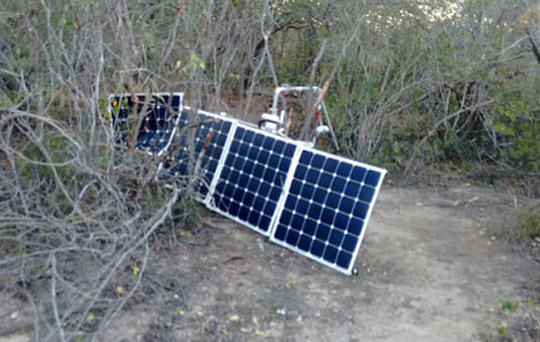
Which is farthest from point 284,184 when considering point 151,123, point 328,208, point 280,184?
point 151,123

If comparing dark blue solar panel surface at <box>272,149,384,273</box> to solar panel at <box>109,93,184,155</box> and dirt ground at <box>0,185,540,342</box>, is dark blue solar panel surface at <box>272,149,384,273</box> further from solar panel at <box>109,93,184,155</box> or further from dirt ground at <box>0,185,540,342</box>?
solar panel at <box>109,93,184,155</box>

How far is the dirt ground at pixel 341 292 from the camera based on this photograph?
4.54m

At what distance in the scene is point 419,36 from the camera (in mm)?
8273

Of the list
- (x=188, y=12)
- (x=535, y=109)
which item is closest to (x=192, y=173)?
(x=188, y=12)

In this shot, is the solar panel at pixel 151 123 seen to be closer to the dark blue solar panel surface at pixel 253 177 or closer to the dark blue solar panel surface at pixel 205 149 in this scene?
the dark blue solar panel surface at pixel 205 149

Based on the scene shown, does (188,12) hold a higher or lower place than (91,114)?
higher

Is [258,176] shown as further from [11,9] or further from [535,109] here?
[535,109]

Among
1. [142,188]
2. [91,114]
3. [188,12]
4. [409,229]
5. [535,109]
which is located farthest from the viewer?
[535,109]

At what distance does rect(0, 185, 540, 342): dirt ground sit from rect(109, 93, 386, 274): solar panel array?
0.54 ft

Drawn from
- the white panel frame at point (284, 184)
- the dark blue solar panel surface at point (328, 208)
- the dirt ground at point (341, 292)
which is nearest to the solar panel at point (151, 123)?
the white panel frame at point (284, 184)

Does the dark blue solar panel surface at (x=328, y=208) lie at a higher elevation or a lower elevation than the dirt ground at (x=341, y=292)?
higher

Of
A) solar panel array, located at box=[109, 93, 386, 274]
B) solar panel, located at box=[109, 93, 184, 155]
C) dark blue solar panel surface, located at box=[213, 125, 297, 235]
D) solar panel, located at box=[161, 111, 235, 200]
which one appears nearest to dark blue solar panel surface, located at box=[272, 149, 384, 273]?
solar panel array, located at box=[109, 93, 386, 274]

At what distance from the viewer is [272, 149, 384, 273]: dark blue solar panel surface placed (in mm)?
5430

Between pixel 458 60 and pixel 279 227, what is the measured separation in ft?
12.0
